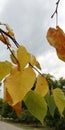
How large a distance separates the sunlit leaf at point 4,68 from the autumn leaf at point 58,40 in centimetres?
5

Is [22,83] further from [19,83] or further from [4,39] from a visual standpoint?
[4,39]

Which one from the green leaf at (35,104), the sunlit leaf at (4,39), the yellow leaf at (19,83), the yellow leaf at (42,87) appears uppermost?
the sunlit leaf at (4,39)

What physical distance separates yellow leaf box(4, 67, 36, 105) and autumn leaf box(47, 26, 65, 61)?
1.6 inches

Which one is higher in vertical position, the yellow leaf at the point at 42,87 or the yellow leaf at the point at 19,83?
the yellow leaf at the point at 19,83

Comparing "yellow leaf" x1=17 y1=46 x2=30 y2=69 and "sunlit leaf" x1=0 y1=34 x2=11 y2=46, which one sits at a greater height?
"sunlit leaf" x1=0 y1=34 x2=11 y2=46

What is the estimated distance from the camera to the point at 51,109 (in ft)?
1.49

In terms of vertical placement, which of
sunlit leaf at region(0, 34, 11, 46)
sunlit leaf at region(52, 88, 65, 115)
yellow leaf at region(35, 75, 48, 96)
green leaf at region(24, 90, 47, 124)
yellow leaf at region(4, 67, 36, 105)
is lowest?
sunlit leaf at region(52, 88, 65, 115)

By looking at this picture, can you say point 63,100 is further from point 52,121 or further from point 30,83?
point 52,121

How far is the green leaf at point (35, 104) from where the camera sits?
39 cm

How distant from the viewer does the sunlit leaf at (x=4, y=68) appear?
36cm

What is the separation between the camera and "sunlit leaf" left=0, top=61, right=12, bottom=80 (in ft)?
1.18

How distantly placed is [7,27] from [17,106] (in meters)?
0.15

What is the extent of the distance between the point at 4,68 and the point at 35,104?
0.17ft

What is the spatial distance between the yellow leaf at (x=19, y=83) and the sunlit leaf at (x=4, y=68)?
2 cm
